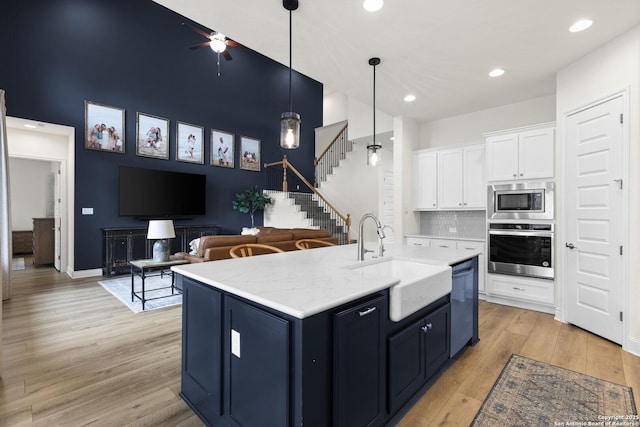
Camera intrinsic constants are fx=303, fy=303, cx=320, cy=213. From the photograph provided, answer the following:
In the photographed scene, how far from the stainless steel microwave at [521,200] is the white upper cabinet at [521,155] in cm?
12

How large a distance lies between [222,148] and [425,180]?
16.9 feet

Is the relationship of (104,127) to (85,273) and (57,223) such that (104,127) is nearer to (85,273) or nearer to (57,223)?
(57,223)

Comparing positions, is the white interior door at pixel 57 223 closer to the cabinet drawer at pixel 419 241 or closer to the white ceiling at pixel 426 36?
the white ceiling at pixel 426 36

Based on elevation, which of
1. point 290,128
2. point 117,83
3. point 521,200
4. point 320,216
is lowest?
point 320,216

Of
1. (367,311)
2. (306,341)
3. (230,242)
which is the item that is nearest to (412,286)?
(367,311)

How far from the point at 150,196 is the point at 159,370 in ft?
16.2

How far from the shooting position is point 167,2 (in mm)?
2395

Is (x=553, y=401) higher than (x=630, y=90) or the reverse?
the reverse

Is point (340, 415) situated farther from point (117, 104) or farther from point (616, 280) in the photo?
point (117, 104)

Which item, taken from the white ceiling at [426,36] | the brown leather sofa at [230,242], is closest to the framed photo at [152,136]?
the brown leather sofa at [230,242]

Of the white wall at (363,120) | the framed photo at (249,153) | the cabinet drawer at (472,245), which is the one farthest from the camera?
the framed photo at (249,153)

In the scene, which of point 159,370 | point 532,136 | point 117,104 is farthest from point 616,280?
point 117,104

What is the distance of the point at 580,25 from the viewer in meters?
2.71

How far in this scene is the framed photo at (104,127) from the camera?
5688mm
